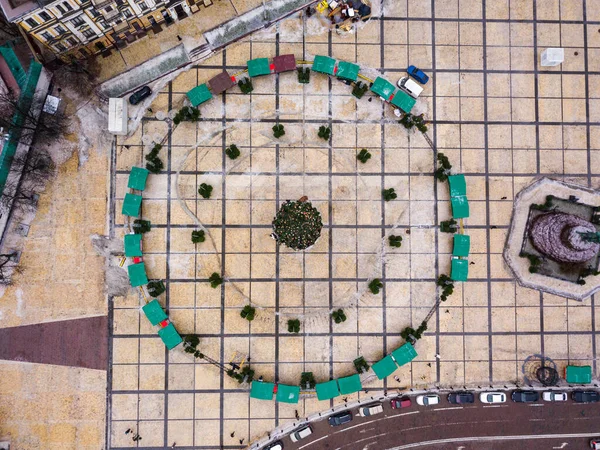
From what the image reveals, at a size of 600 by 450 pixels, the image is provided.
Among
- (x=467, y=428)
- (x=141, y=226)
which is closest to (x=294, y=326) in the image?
(x=141, y=226)

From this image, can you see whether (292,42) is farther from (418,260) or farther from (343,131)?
(418,260)

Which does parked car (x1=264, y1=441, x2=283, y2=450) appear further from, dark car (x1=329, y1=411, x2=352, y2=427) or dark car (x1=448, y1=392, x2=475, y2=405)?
dark car (x1=448, y1=392, x2=475, y2=405)

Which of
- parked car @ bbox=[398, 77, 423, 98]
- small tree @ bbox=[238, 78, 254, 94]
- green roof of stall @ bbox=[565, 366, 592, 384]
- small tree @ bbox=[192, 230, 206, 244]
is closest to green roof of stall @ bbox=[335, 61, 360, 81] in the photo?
parked car @ bbox=[398, 77, 423, 98]

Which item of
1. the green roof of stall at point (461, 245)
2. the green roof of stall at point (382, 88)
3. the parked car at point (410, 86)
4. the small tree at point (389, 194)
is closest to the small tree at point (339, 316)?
the small tree at point (389, 194)

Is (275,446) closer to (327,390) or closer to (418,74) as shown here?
(327,390)

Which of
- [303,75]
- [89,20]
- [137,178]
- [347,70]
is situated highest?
[89,20]

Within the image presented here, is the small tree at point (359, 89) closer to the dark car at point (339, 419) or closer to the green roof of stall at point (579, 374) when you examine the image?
the dark car at point (339, 419)
